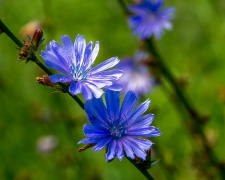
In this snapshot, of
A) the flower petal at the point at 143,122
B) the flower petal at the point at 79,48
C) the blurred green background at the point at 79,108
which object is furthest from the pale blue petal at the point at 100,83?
the blurred green background at the point at 79,108

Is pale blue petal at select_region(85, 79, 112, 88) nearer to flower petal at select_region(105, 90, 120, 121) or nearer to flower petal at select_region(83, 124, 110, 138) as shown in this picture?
flower petal at select_region(105, 90, 120, 121)

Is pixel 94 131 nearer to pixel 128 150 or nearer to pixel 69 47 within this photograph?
pixel 128 150

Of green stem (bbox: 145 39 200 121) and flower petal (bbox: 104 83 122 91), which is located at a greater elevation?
flower petal (bbox: 104 83 122 91)

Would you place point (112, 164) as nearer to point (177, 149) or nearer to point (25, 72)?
point (177, 149)

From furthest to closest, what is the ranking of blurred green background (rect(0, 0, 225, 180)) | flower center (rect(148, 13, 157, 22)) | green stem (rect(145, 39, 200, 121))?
blurred green background (rect(0, 0, 225, 180)) < flower center (rect(148, 13, 157, 22)) < green stem (rect(145, 39, 200, 121))

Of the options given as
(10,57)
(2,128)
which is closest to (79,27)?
(10,57)

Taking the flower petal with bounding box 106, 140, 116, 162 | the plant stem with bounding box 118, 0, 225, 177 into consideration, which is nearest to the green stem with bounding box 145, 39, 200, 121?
the plant stem with bounding box 118, 0, 225, 177
